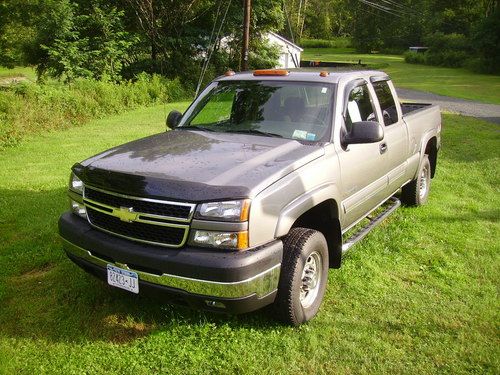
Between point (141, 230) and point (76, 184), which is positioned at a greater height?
point (76, 184)

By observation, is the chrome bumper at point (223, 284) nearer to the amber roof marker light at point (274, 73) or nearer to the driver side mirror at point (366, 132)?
the driver side mirror at point (366, 132)

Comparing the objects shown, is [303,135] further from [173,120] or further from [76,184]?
[76,184]

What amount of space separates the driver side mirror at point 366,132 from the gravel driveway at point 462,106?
12906 millimetres

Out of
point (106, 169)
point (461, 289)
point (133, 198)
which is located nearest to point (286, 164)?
point (133, 198)

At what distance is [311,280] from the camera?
3492 millimetres

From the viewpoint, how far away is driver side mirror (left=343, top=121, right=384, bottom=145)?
3650 mm

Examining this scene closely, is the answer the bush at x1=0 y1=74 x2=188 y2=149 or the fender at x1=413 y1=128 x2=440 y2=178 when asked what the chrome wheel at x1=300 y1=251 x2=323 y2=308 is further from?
→ the bush at x1=0 y1=74 x2=188 y2=149

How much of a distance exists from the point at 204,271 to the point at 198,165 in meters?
0.78

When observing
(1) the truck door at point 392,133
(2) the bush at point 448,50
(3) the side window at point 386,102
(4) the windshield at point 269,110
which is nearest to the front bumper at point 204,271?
(4) the windshield at point 269,110

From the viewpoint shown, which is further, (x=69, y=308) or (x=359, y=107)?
(x=359, y=107)

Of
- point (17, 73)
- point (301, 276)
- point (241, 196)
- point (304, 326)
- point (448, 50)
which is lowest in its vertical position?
point (304, 326)

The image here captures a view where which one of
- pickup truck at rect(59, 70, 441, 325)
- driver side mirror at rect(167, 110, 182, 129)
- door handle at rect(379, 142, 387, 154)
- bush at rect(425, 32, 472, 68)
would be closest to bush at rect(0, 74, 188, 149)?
driver side mirror at rect(167, 110, 182, 129)

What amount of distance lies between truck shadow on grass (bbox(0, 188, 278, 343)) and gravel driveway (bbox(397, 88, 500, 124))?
46.7ft

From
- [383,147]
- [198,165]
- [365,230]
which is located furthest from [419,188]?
[198,165]
